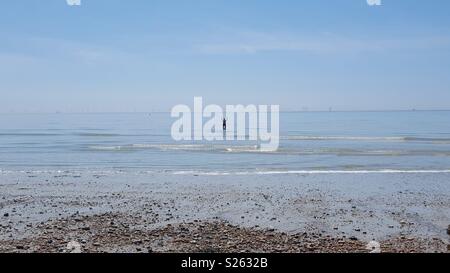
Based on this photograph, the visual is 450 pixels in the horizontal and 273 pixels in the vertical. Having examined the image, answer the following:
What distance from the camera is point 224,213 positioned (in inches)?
438

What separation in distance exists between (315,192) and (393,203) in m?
2.75

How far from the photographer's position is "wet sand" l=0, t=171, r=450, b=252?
8.09 metres

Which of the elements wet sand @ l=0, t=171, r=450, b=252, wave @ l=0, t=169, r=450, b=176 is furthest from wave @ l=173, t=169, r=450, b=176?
wet sand @ l=0, t=171, r=450, b=252

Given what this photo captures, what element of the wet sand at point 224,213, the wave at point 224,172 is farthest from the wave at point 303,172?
the wet sand at point 224,213

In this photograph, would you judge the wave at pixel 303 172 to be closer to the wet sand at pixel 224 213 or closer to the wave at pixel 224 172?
→ the wave at pixel 224 172

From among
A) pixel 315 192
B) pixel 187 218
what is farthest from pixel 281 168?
pixel 187 218

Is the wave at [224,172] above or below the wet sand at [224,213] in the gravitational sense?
below

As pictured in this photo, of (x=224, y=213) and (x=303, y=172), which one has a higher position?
(x=224, y=213)

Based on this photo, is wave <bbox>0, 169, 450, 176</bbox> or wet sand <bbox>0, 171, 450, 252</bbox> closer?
wet sand <bbox>0, 171, 450, 252</bbox>

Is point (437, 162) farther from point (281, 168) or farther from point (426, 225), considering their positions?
point (426, 225)

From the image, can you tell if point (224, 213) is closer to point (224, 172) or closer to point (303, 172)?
point (224, 172)

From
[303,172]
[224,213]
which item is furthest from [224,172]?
[224,213]

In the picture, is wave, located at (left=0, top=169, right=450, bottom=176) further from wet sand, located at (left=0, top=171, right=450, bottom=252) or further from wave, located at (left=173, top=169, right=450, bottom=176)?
wet sand, located at (left=0, top=171, right=450, bottom=252)

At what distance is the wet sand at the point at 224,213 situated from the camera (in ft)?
26.5
